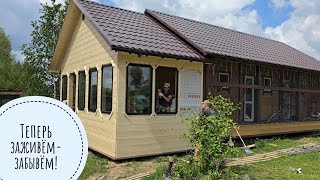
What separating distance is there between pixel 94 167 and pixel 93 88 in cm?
307

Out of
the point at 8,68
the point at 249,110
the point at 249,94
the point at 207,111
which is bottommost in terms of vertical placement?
the point at 249,110

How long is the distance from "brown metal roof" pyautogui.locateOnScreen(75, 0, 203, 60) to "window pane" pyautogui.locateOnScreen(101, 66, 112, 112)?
1.04 meters

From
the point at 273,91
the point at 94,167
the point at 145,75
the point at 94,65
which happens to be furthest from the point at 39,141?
the point at 273,91

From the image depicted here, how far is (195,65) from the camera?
1025 centimetres

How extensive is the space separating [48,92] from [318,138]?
1858cm

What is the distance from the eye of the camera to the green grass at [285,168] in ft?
24.4

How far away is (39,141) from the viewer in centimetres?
209

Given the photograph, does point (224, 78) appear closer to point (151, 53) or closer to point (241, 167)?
point (151, 53)

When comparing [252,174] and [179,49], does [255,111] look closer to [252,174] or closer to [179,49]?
[179,49]

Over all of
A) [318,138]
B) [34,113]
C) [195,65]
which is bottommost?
[318,138]

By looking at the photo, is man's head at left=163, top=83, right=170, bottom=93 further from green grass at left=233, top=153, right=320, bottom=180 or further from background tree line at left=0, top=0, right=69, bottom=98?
background tree line at left=0, top=0, right=69, bottom=98

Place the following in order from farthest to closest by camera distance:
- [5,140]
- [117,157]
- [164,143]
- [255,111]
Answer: [255,111] < [164,143] < [117,157] < [5,140]

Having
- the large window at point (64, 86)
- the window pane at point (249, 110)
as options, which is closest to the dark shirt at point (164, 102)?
the window pane at point (249, 110)

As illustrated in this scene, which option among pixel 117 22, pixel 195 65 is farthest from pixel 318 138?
pixel 117 22
